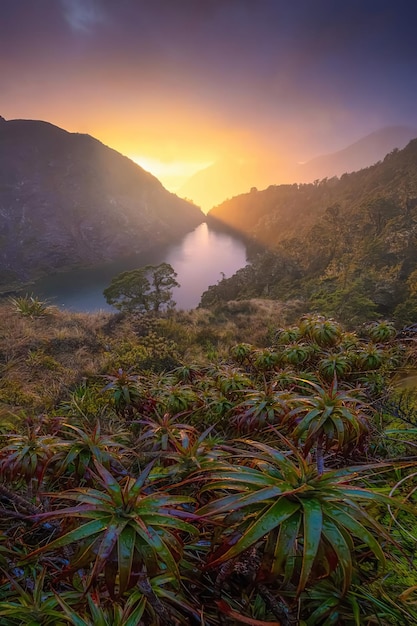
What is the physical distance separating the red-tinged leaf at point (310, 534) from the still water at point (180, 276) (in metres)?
27.5

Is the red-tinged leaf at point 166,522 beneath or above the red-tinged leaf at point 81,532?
beneath

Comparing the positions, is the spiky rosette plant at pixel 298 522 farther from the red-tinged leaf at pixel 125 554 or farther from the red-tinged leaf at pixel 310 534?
the red-tinged leaf at pixel 125 554

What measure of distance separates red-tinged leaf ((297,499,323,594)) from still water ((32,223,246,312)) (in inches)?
1084

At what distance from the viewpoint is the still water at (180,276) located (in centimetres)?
3457

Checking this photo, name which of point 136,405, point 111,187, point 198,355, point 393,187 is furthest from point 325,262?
point 111,187

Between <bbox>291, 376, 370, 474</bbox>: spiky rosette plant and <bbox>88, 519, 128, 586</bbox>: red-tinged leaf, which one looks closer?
<bbox>88, 519, 128, 586</bbox>: red-tinged leaf

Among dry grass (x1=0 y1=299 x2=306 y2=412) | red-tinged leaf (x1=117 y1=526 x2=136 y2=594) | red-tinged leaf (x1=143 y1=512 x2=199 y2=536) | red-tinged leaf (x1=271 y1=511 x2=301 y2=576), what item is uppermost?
red-tinged leaf (x1=271 y1=511 x2=301 y2=576)

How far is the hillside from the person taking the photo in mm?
11547

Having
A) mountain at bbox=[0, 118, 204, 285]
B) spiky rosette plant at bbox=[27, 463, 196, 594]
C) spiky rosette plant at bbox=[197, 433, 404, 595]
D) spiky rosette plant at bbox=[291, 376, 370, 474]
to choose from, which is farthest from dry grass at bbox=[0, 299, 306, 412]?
mountain at bbox=[0, 118, 204, 285]

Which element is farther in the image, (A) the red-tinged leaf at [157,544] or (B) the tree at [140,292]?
(B) the tree at [140,292]

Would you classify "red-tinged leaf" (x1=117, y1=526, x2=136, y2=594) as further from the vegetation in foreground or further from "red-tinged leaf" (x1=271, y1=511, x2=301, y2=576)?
"red-tinged leaf" (x1=271, y1=511, x2=301, y2=576)

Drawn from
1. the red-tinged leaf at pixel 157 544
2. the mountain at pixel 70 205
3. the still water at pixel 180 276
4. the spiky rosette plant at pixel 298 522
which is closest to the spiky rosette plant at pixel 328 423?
the spiky rosette plant at pixel 298 522

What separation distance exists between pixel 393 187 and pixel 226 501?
136 ft

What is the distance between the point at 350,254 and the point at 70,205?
3071 inches
